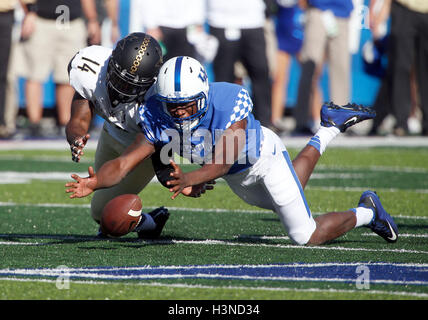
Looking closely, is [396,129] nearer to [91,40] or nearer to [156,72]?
[91,40]

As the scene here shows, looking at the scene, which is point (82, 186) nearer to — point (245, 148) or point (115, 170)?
point (115, 170)

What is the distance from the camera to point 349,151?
36.7ft

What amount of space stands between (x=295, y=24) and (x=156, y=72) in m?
7.99

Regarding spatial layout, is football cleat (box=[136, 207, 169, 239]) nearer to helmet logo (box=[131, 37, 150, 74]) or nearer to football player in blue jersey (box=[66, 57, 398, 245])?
football player in blue jersey (box=[66, 57, 398, 245])

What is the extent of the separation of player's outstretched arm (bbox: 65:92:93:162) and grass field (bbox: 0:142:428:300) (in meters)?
0.54

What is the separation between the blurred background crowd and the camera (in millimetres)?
11234

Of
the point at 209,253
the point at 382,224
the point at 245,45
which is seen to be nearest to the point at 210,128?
the point at 209,253

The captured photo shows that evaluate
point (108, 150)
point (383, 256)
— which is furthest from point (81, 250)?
point (383, 256)

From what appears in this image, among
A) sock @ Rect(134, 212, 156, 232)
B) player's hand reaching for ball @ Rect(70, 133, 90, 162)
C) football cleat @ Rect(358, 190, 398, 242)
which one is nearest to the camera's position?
player's hand reaching for ball @ Rect(70, 133, 90, 162)

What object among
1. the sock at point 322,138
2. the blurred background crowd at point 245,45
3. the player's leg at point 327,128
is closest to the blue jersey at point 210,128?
the player's leg at point 327,128

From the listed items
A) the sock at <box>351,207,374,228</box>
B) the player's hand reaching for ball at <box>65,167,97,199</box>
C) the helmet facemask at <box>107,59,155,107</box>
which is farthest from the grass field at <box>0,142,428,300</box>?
the helmet facemask at <box>107,59,155,107</box>

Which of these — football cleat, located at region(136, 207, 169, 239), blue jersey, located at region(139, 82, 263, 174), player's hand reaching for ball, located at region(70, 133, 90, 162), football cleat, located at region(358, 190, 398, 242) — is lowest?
football cleat, located at region(136, 207, 169, 239)

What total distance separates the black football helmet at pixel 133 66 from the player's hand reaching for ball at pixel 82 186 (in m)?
0.61

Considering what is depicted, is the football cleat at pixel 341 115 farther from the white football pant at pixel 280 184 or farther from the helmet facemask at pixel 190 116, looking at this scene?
the helmet facemask at pixel 190 116
